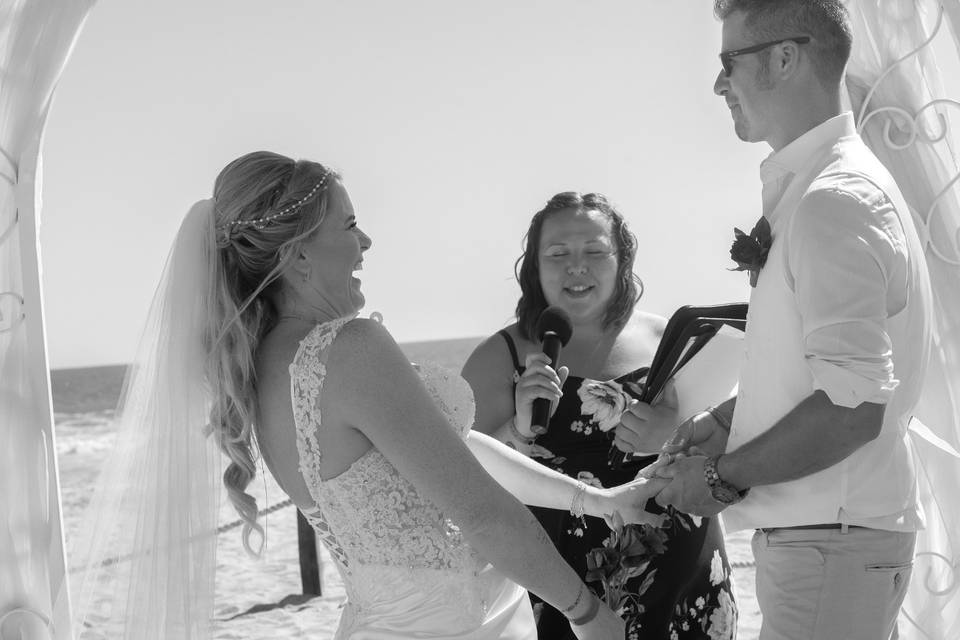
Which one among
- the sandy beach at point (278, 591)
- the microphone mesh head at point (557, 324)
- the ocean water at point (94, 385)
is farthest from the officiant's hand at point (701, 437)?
the ocean water at point (94, 385)

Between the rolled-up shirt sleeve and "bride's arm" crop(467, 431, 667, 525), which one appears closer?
the rolled-up shirt sleeve

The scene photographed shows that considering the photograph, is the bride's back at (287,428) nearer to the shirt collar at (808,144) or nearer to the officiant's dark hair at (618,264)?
the shirt collar at (808,144)

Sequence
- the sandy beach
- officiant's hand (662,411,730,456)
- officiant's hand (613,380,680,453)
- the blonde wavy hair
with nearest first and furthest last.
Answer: the blonde wavy hair, officiant's hand (662,411,730,456), officiant's hand (613,380,680,453), the sandy beach

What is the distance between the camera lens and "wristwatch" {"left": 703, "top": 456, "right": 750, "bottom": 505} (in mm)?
2689

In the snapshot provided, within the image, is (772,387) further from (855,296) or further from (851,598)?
(851,598)

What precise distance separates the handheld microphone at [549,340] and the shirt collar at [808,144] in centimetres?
119

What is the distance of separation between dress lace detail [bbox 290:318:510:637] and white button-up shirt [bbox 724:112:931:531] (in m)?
0.74

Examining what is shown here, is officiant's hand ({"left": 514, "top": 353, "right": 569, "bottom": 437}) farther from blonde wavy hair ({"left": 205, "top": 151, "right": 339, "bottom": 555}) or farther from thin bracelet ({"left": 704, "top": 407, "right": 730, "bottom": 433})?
blonde wavy hair ({"left": 205, "top": 151, "right": 339, "bottom": 555})

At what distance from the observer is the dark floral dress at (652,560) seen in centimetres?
382

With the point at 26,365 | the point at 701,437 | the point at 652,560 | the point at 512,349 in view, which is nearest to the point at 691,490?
the point at 701,437

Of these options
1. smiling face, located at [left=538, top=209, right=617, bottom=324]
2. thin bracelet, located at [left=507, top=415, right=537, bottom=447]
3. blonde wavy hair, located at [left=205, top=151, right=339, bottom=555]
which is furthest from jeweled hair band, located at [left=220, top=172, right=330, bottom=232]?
smiling face, located at [left=538, top=209, right=617, bottom=324]

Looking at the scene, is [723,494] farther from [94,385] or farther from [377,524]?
[94,385]

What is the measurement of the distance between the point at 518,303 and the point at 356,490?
179cm

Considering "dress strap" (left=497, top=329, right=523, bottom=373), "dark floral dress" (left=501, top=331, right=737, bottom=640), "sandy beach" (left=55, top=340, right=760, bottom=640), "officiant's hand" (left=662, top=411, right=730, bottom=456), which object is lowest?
"sandy beach" (left=55, top=340, right=760, bottom=640)
